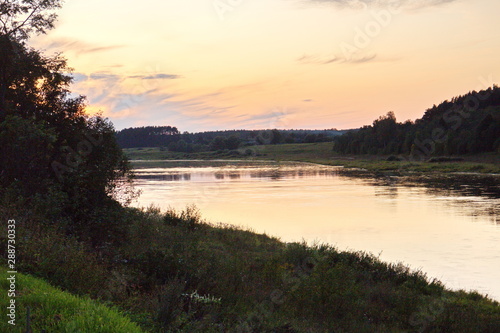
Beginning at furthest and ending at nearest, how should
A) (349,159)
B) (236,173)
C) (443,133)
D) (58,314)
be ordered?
(349,159) → (443,133) → (236,173) → (58,314)

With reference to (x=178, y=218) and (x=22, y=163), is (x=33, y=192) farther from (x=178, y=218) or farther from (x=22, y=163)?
(x=178, y=218)

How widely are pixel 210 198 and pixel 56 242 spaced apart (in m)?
33.0

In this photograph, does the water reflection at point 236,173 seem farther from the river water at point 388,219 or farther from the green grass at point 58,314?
the green grass at point 58,314

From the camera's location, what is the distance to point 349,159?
129 metres

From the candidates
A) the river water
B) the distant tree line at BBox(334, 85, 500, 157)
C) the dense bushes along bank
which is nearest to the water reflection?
the river water

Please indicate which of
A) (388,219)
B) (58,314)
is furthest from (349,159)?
(58,314)

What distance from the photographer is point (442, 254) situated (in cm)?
2019

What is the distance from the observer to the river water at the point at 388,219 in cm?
1883

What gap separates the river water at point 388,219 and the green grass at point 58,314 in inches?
494

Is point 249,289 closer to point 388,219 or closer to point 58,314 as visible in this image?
point 58,314

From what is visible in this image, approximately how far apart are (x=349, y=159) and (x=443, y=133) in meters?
29.4

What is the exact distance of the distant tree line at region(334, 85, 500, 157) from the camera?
296 feet

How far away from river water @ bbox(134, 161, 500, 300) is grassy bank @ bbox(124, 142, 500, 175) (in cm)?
2816

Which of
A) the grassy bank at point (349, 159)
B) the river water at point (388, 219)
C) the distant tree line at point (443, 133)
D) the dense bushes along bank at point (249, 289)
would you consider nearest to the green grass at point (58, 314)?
the dense bushes along bank at point (249, 289)
